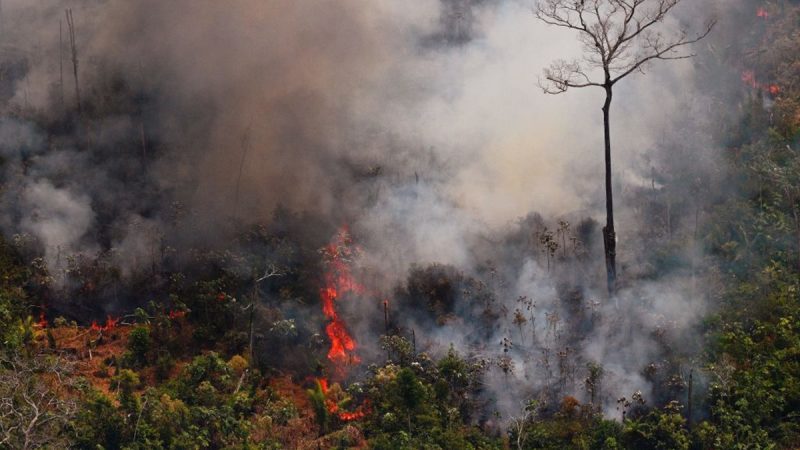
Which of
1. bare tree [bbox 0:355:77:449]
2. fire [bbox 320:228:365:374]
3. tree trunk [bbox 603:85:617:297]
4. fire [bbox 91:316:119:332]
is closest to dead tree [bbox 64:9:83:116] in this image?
→ fire [bbox 91:316:119:332]

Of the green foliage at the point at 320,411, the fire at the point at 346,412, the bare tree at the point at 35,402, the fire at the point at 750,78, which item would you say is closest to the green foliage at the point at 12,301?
the bare tree at the point at 35,402

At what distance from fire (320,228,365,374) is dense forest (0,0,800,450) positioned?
76 mm

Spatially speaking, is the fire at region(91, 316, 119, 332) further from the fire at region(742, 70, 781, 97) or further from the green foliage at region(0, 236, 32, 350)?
the fire at region(742, 70, 781, 97)

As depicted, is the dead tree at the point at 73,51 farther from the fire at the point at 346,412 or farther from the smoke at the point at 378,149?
the fire at the point at 346,412

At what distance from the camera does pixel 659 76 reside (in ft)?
106

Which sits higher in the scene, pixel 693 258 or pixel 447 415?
pixel 693 258

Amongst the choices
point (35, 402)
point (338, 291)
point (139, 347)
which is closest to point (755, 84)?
point (338, 291)

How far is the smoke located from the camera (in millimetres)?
26812

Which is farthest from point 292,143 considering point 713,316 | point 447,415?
point 713,316

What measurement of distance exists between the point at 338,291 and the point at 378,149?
19.6 feet

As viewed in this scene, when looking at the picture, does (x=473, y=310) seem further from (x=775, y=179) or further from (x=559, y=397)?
(x=775, y=179)

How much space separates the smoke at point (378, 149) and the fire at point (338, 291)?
0.59 meters

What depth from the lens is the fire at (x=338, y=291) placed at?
2631 centimetres

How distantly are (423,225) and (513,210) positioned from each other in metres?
2.89
